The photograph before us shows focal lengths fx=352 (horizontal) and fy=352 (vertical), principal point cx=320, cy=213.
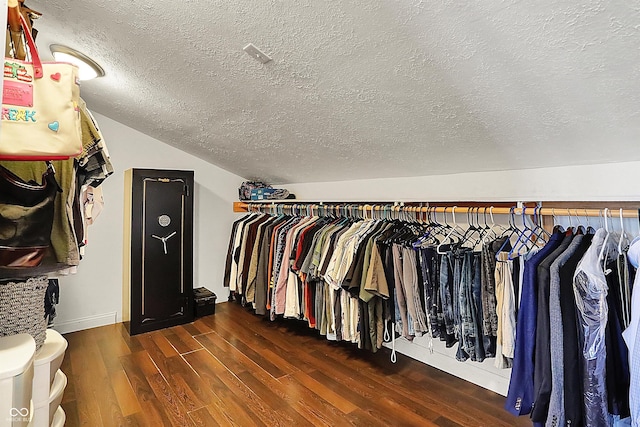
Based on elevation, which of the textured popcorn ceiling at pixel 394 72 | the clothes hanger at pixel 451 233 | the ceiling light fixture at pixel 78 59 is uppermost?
the ceiling light fixture at pixel 78 59

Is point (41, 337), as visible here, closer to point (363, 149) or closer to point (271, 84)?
point (271, 84)

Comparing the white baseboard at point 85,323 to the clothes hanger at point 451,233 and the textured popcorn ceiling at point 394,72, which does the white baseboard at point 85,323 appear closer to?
the textured popcorn ceiling at point 394,72

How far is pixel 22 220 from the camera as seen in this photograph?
106 cm

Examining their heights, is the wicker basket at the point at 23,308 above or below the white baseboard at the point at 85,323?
above

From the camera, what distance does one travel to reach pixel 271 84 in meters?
1.99

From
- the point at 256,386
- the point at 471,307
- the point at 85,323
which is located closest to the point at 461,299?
the point at 471,307

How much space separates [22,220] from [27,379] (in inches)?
17.8

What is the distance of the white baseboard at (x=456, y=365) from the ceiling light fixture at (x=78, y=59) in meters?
3.05

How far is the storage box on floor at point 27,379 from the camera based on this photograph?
0.88 metres

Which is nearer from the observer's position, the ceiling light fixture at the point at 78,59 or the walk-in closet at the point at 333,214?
the walk-in closet at the point at 333,214

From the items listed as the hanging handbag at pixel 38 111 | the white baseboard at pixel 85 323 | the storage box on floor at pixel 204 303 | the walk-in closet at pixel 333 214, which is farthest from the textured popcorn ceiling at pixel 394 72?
the white baseboard at pixel 85 323

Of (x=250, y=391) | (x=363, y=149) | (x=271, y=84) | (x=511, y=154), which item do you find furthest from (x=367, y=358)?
(x=271, y=84)

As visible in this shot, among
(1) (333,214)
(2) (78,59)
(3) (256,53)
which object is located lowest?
(1) (333,214)

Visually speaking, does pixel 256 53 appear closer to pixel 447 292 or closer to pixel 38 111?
pixel 38 111
